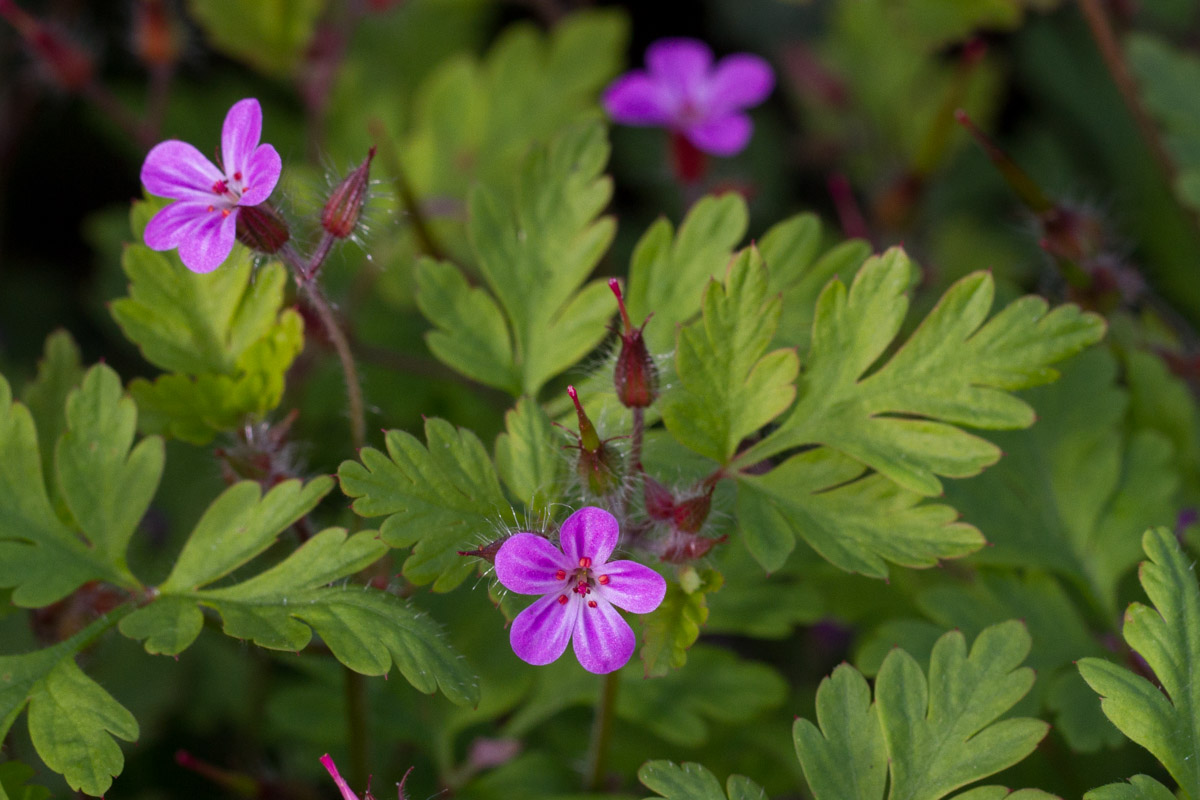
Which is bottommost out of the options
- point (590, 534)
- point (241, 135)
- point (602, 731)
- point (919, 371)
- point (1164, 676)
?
point (602, 731)

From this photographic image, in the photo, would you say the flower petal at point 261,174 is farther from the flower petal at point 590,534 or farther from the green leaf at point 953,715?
the green leaf at point 953,715

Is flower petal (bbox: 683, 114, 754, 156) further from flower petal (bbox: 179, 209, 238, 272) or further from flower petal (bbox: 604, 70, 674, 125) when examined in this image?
flower petal (bbox: 179, 209, 238, 272)

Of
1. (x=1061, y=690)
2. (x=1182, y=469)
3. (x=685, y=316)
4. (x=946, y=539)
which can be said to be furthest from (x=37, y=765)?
(x=1182, y=469)

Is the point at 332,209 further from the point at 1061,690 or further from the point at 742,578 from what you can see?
the point at 1061,690

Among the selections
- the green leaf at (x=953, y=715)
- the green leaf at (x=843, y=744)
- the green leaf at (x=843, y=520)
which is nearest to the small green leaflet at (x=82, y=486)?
the green leaf at (x=843, y=520)

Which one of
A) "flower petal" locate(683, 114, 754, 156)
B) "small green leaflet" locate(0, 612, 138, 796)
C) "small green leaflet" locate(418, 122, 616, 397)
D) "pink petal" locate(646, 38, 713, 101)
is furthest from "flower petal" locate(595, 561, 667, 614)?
"pink petal" locate(646, 38, 713, 101)

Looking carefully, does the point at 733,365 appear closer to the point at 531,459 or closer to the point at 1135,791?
the point at 531,459

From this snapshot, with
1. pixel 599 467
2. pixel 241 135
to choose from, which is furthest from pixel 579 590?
pixel 241 135
